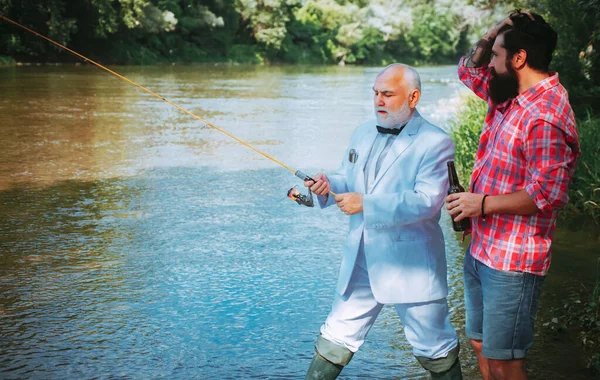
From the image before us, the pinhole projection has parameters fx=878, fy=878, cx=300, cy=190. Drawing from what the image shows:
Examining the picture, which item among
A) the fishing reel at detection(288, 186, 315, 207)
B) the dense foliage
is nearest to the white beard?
the fishing reel at detection(288, 186, 315, 207)

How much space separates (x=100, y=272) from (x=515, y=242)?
3962 millimetres

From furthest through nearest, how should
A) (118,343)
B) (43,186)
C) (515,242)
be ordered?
1. (43,186)
2. (118,343)
3. (515,242)

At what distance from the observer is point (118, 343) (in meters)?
5.08

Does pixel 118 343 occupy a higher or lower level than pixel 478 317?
lower

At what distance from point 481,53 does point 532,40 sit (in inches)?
15.1

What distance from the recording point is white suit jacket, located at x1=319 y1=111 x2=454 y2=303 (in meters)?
3.69

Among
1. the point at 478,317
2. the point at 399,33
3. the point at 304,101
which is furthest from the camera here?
the point at 399,33

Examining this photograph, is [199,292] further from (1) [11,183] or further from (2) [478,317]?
(1) [11,183]

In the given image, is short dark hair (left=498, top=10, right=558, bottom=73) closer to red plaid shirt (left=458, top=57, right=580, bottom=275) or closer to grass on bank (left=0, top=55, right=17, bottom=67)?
red plaid shirt (left=458, top=57, right=580, bottom=275)

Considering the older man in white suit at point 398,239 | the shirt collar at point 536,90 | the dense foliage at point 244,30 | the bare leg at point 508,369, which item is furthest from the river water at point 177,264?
the dense foliage at point 244,30

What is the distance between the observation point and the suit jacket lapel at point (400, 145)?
379 centimetres

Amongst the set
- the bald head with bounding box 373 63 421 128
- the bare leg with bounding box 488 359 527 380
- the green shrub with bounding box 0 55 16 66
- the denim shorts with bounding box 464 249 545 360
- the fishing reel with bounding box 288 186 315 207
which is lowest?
the green shrub with bounding box 0 55 16 66

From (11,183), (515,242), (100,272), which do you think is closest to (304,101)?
(11,183)

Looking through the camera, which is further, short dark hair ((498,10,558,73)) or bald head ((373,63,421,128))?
bald head ((373,63,421,128))
